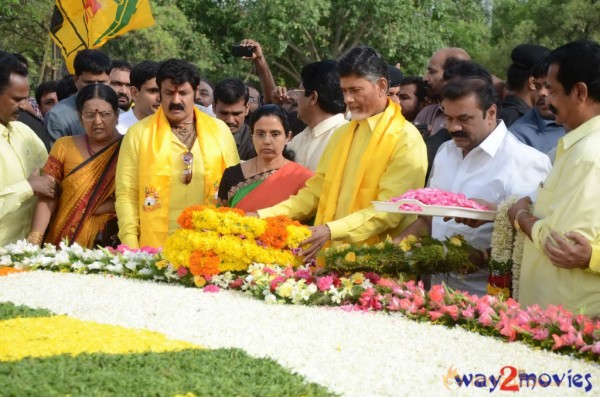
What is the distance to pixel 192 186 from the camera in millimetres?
6320

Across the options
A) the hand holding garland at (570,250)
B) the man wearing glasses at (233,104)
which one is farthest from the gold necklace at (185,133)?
the hand holding garland at (570,250)

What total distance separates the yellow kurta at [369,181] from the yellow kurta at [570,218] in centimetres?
101

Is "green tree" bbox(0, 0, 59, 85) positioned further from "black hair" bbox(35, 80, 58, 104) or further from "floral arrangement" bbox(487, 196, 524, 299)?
"floral arrangement" bbox(487, 196, 524, 299)

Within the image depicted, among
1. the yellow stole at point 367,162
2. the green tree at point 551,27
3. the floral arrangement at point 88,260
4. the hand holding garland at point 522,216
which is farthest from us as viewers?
the green tree at point 551,27

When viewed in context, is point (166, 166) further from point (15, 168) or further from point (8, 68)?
point (8, 68)

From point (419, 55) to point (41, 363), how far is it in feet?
100

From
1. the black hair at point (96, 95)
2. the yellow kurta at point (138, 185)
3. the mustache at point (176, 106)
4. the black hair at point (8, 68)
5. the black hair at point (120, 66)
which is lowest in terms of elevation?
the yellow kurta at point (138, 185)

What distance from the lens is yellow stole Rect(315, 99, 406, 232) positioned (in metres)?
5.36

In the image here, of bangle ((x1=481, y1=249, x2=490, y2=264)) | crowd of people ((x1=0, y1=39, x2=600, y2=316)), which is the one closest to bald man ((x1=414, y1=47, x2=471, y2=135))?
crowd of people ((x1=0, y1=39, x2=600, y2=316))

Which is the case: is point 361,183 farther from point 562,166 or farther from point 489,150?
point 562,166

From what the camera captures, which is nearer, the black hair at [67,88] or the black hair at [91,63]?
the black hair at [91,63]

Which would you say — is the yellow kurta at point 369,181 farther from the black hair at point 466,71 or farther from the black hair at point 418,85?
the black hair at point 418,85

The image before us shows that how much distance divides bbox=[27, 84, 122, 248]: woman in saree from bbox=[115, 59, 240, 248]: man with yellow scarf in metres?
0.28

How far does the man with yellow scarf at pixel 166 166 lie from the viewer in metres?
6.21
